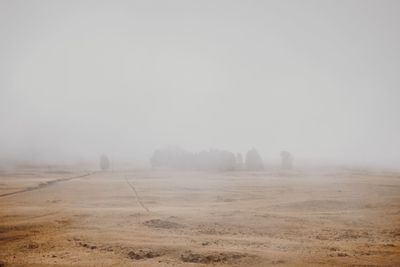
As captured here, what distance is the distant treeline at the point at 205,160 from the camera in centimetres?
10800

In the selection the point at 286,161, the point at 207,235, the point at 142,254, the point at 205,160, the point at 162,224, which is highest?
the point at 205,160

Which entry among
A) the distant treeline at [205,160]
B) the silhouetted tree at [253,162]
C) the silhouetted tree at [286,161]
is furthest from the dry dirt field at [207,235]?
A: the silhouetted tree at [286,161]

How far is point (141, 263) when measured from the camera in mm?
18625

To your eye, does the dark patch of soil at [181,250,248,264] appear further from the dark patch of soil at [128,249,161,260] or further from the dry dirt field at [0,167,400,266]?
the dark patch of soil at [128,249,161,260]

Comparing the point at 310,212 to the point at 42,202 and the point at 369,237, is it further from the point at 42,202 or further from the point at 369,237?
the point at 42,202

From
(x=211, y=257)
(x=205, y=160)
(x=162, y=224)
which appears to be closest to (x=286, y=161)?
(x=205, y=160)

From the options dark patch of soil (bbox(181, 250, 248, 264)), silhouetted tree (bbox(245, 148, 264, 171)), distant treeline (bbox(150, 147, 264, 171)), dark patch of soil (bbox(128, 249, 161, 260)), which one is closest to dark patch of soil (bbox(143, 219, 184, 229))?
dark patch of soil (bbox(128, 249, 161, 260))

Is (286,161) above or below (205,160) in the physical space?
below

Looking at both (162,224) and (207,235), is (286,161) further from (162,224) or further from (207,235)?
(207,235)

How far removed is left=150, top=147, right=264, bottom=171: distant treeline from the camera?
354ft

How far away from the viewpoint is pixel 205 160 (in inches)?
4432

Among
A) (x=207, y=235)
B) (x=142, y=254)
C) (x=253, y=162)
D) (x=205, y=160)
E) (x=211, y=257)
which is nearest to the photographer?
Result: (x=211, y=257)

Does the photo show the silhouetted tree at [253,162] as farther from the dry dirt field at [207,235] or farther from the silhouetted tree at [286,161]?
the dry dirt field at [207,235]

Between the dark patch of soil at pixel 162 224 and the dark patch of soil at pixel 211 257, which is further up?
the dark patch of soil at pixel 162 224
